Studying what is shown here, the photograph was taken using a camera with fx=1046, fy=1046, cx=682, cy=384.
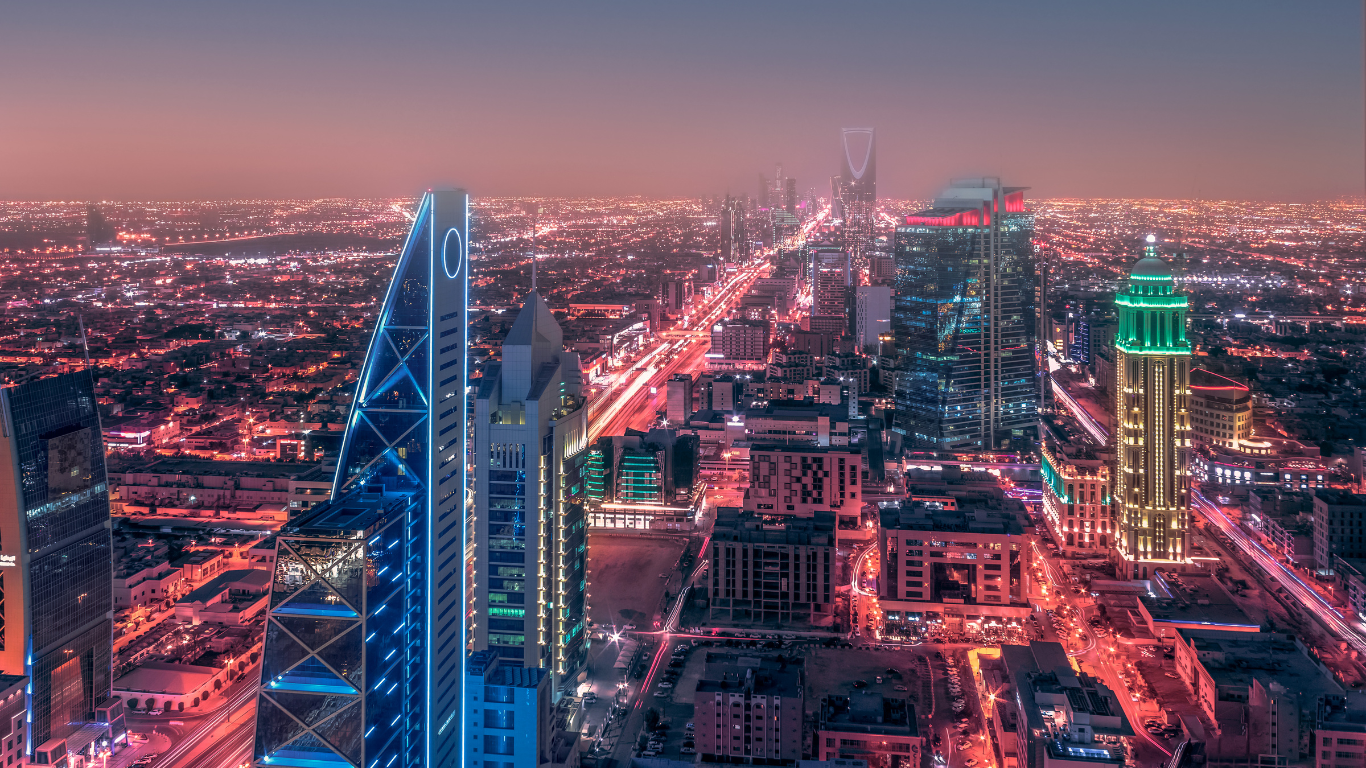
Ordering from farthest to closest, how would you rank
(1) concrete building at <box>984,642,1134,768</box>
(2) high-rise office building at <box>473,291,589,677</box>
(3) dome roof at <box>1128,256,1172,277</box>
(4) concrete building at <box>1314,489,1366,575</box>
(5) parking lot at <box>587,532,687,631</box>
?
(3) dome roof at <box>1128,256,1172,277</box>
(4) concrete building at <box>1314,489,1366,575</box>
(5) parking lot at <box>587,532,687,631</box>
(2) high-rise office building at <box>473,291,589,677</box>
(1) concrete building at <box>984,642,1134,768</box>

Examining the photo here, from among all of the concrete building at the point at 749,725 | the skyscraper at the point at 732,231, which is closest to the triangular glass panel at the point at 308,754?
the concrete building at the point at 749,725

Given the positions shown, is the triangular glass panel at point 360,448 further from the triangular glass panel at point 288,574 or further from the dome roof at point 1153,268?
the dome roof at point 1153,268

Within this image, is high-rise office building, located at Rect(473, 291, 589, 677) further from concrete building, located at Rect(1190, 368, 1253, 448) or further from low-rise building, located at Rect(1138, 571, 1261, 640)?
concrete building, located at Rect(1190, 368, 1253, 448)

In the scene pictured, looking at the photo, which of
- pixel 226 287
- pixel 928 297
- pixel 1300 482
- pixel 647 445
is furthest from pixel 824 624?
pixel 226 287

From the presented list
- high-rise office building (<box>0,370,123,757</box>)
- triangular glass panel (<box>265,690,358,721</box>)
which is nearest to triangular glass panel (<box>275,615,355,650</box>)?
triangular glass panel (<box>265,690,358,721</box>)

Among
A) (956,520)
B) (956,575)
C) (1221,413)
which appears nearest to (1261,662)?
(956,575)

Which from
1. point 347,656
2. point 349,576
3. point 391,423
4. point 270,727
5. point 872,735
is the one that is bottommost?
point 872,735

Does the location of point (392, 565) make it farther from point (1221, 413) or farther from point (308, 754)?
point (1221, 413)
